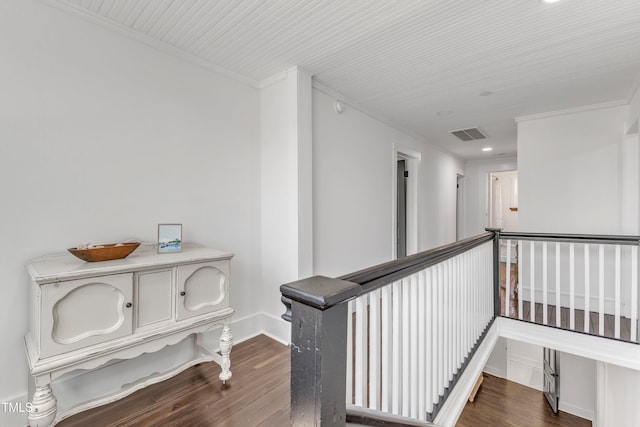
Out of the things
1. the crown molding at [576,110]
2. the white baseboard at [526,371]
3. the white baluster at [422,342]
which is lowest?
the white baseboard at [526,371]

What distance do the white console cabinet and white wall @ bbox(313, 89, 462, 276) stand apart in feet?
4.03

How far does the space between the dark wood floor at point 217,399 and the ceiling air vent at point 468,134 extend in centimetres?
408

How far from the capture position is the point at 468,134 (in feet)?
15.0

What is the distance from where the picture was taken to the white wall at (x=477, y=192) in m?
6.38

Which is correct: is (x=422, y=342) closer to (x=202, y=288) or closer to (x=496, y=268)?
(x=202, y=288)

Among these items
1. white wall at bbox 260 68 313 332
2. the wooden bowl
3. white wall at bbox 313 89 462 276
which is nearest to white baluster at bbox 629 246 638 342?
white wall at bbox 313 89 462 276

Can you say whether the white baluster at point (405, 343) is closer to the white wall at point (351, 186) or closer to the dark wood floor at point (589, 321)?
the white wall at point (351, 186)

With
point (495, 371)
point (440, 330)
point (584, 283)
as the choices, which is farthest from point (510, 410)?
point (440, 330)

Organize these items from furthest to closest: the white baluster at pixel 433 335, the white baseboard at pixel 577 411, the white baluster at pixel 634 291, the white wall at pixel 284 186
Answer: the white baseboard at pixel 577 411 < the white wall at pixel 284 186 < the white baluster at pixel 634 291 < the white baluster at pixel 433 335

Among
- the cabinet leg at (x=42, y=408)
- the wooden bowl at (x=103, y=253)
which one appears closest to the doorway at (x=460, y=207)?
the wooden bowl at (x=103, y=253)

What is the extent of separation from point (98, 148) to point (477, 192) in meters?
6.96

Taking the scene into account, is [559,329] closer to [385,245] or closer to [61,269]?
[385,245]

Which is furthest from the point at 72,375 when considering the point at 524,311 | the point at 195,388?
the point at 524,311

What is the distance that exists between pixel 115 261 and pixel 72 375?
0.80 m
